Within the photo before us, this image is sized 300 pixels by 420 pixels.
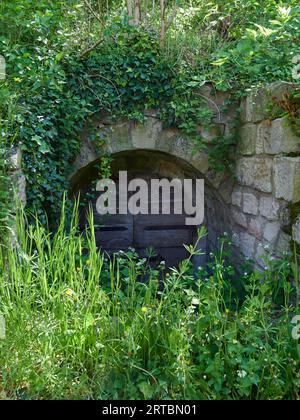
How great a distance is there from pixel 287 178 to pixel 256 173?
54 cm

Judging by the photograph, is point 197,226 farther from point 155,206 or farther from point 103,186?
point 103,186

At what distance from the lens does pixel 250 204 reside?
137 inches

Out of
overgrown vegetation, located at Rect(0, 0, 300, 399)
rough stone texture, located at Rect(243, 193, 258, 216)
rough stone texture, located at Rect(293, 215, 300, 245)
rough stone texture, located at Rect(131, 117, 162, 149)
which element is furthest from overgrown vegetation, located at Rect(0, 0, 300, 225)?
rough stone texture, located at Rect(293, 215, 300, 245)

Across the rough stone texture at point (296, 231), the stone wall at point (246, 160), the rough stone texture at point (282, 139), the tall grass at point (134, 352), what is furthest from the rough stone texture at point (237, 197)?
the tall grass at point (134, 352)

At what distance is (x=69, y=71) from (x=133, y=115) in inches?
24.7

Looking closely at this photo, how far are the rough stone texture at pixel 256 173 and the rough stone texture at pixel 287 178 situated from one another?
0.14 meters

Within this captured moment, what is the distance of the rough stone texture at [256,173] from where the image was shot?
3109 mm

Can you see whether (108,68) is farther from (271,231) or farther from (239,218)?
(271,231)

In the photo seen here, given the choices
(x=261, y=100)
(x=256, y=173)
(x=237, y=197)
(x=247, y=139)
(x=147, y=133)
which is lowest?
(x=237, y=197)

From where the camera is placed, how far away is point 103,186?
4094 mm

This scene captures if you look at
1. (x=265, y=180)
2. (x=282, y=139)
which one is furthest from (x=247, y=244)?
(x=282, y=139)

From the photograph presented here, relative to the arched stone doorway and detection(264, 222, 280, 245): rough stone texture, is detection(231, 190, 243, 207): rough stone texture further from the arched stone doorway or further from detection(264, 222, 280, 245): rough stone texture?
detection(264, 222, 280, 245): rough stone texture

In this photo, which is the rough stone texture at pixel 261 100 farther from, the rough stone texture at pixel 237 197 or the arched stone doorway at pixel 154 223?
the arched stone doorway at pixel 154 223

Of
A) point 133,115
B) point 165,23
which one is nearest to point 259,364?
point 133,115
